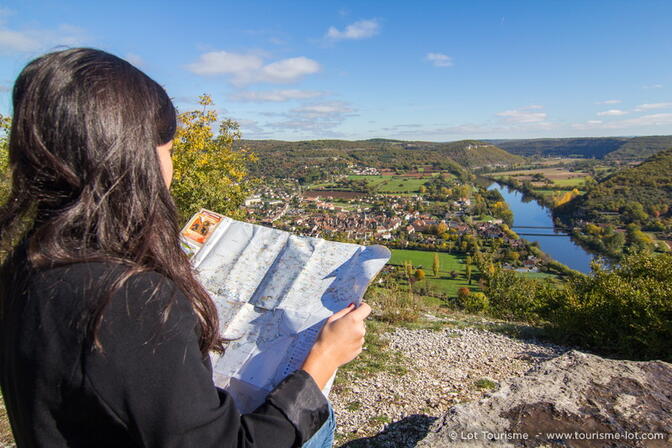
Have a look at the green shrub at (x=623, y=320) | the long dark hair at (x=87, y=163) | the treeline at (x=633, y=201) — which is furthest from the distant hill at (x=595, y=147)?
the long dark hair at (x=87, y=163)

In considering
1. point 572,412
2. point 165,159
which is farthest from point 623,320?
Result: point 165,159

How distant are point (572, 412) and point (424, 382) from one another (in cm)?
198

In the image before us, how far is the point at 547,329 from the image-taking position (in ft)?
19.9

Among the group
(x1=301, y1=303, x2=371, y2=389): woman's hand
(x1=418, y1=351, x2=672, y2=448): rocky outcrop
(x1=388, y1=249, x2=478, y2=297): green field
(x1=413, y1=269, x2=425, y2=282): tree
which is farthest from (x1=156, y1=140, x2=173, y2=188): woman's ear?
(x1=413, y1=269, x2=425, y2=282): tree

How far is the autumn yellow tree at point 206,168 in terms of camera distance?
720 cm

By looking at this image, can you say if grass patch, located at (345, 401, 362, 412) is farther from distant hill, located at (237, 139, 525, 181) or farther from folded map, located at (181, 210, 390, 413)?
distant hill, located at (237, 139, 525, 181)

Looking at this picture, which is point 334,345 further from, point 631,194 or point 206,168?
point 631,194

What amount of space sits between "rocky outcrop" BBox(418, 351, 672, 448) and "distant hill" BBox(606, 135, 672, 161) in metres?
112

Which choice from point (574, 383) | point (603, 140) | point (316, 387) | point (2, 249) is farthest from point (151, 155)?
point (603, 140)

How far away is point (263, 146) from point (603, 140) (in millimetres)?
112459

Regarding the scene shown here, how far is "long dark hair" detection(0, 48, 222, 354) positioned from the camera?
73 cm

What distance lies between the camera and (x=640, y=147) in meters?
100

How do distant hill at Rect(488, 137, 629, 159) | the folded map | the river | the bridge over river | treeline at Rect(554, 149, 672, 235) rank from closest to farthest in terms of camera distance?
1. the folded map
2. the river
3. treeline at Rect(554, 149, 672, 235)
4. the bridge over river
5. distant hill at Rect(488, 137, 629, 159)

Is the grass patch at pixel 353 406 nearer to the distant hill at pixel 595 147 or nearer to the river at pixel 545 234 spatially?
the river at pixel 545 234
